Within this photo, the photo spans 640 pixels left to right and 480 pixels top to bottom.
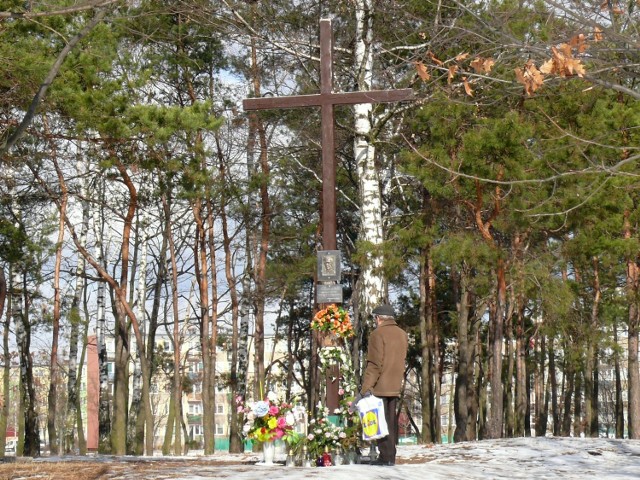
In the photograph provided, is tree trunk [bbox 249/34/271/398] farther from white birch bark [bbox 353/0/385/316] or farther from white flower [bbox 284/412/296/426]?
white flower [bbox 284/412/296/426]

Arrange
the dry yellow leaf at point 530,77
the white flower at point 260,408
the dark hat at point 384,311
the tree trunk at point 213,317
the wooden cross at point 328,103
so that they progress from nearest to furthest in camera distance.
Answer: the dry yellow leaf at point 530,77 → the dark hat at point 384,311 → the white flower at point 260,408 → the wooden cross at point 328,103 → the tree trunk at point 213,317

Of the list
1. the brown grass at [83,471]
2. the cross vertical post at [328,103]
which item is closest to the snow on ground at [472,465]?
the brown grass at [83,471]

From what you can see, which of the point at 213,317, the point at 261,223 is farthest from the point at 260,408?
the point at 213,317

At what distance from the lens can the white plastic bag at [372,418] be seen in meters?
9.88

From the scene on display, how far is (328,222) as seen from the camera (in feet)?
38.5

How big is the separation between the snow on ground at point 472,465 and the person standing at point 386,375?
259 mm

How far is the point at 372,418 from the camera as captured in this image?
9.91 meters

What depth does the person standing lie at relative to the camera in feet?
33.1

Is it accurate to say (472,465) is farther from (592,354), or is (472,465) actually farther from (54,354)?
(54,354)

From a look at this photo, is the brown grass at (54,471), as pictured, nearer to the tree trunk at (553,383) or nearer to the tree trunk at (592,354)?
the tree trunk at (592,354)

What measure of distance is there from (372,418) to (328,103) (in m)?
4.31

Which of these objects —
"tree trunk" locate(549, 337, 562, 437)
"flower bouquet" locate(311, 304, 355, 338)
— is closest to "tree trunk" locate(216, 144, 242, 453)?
"tree trunk" locate(549, 337, 562, 437)

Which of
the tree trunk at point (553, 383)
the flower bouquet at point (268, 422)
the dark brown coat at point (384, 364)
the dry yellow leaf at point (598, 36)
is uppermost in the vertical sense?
the dry yellow leaf at point (598, 36)

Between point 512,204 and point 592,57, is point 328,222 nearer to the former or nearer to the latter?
point 592,57
